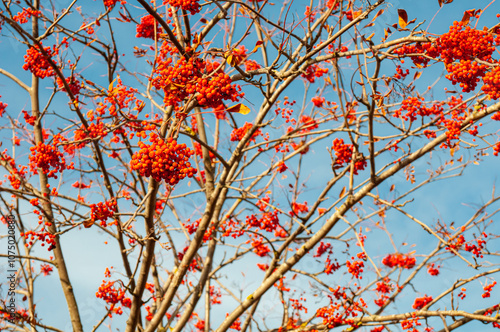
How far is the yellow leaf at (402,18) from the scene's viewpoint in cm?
345

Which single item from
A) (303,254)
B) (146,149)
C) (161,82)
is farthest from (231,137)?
(146,149)

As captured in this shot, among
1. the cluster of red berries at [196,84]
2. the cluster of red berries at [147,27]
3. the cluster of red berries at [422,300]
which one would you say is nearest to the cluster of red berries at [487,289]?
the cluster of red berries at [422,300]

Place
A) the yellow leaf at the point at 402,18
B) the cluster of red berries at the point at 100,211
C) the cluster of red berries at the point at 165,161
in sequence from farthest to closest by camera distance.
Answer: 1. the cluster of red berries at the point at 100,211
2. the yellow leaf at the point at 402,18
3. the cluster of red berries at the point at 165,161

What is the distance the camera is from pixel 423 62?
3.86 metres

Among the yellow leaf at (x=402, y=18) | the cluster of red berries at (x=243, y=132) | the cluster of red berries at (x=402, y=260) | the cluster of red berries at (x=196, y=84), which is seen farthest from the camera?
the cluster of red berries at (x=402, y=260)

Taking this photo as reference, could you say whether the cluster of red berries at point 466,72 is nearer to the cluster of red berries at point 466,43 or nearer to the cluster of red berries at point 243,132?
the cluster of red berries at point 466,43

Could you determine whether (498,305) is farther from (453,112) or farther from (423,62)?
(423,62)

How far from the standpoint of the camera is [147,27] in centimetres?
571

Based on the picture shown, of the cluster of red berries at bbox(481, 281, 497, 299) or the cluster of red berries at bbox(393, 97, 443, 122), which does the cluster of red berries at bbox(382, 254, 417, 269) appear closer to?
the cluster of red berries at bbox(481, 281, 497, 299)

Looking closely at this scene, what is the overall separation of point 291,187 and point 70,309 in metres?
3.47

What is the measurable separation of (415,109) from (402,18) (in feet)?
5.67

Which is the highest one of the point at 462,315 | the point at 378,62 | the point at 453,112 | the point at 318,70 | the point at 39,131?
the point at 318,70

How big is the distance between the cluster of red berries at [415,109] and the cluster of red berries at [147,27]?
3253mm

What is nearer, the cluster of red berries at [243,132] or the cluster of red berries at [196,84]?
the cluster of red berries at [196,84]
